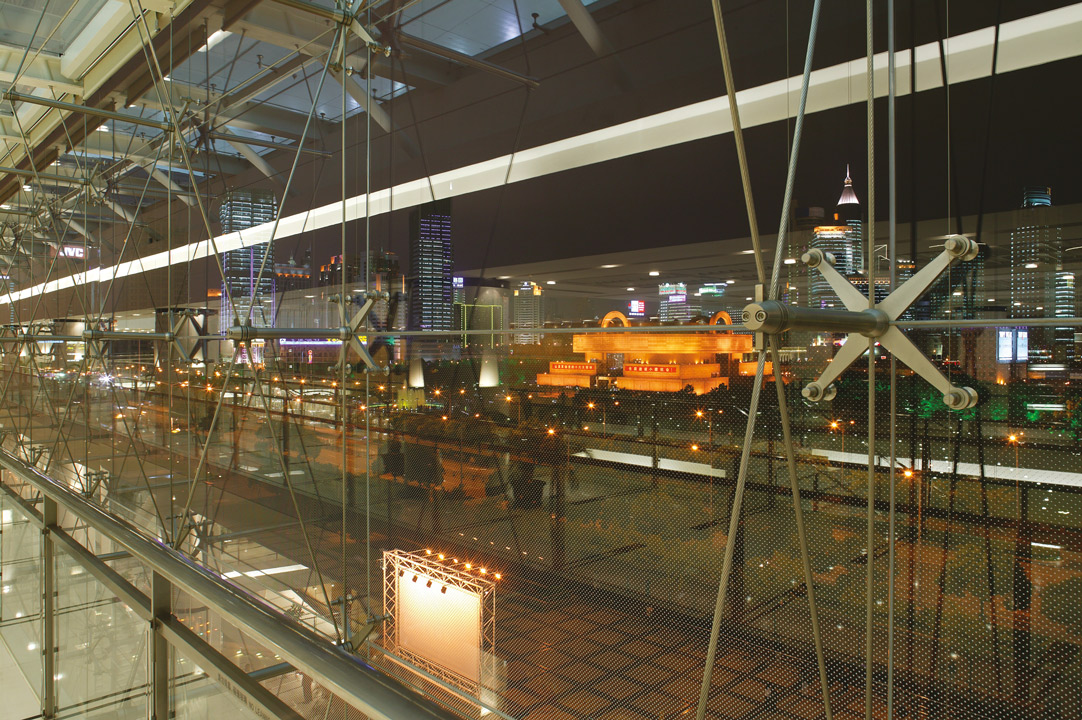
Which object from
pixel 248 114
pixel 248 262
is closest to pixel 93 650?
pixel 248 262

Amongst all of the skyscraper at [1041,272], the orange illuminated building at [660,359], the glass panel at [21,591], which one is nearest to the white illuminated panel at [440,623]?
the orange illuminated building at [660,359]

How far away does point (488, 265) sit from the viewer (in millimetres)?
1443

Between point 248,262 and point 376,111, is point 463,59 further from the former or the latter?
point 248,262

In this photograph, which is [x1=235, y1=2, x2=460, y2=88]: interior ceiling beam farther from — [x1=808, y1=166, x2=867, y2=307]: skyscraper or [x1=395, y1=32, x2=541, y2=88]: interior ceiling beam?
[x1=808, y1=166, x2=867, y2=307]: skyscraper

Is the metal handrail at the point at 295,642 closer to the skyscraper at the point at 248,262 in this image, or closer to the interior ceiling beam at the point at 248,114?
the skyscraper at the point at 248,262

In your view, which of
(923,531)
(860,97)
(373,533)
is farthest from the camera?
(373,533)

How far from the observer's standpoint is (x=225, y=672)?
1157 mm

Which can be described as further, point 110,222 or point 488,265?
point 110,222

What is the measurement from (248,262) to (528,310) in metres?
1.29

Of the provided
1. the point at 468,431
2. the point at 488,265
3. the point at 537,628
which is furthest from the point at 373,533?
the point at 488,265

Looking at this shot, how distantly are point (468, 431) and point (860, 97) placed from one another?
0.91 m

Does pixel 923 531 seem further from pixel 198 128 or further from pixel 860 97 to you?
pixel 198 128

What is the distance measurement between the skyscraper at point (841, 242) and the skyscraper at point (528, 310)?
537 millimetres

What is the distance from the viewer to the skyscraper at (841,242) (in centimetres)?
86
